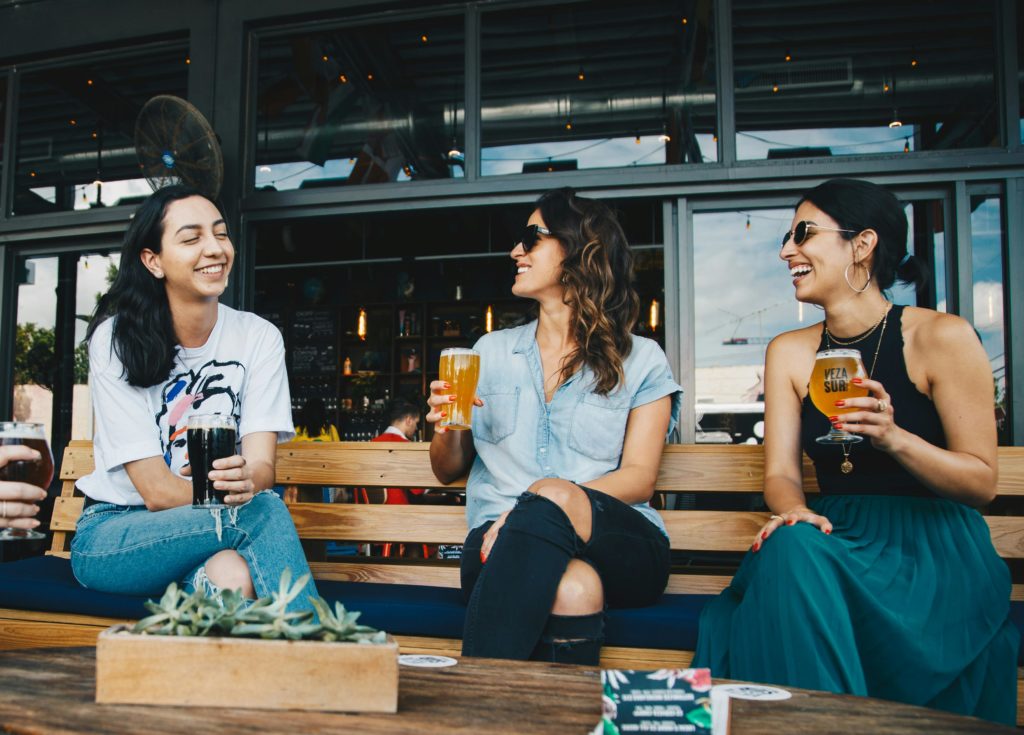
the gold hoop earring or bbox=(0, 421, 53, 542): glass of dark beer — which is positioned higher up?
the gold hoop earring

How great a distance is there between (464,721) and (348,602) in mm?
1347

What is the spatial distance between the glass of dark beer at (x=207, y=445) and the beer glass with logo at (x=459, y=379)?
1.89ft

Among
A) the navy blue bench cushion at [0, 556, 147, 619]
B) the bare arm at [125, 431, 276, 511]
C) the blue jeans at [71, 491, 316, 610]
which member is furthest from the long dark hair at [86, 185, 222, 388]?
the navy blue bench cushion at [0, 556, 147, 619]

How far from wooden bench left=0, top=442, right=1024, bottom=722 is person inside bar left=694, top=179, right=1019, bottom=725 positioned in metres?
0.46

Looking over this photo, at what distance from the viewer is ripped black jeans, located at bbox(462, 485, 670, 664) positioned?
1.77 metres

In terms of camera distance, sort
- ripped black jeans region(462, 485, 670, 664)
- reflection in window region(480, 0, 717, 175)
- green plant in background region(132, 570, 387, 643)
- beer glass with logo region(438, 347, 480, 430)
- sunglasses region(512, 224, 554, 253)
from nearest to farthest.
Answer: green plant in background region(132, 570, 387, 643) < ripped black jeans region(462, 485, 670, 664) < beer glass with logo region(438, 347, 480, 430) < sunglasses region(512, 224, 554, 253) < reflection in window region(480, 0, 717, 175)

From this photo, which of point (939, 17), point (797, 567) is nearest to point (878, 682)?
point (797, 567)

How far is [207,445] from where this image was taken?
1.80 m

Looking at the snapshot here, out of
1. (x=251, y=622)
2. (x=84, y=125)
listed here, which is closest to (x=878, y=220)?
(x=251, y=622)

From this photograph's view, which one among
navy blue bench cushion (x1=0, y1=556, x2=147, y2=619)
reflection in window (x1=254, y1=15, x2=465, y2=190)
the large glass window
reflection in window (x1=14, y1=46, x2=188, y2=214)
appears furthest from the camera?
the large glass window

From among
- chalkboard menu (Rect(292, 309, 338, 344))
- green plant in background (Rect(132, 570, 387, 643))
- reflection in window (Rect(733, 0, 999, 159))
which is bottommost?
green plant in background (Rect(132, 570, 387, 643))

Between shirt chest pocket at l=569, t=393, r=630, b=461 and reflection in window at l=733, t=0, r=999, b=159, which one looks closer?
shirt chest pocket at l=569, t=393, r=630, b=461

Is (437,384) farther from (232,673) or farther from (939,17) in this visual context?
(939,17)

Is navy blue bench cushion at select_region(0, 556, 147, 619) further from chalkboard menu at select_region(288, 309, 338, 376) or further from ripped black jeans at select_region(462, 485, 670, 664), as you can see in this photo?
chalkboard menu at select_region(288, 309, 338, 376)
